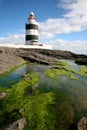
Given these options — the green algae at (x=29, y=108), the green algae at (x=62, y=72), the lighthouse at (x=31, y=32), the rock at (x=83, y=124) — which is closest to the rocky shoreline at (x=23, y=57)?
the green algae at (x=62, y=72)

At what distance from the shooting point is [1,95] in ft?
48.1

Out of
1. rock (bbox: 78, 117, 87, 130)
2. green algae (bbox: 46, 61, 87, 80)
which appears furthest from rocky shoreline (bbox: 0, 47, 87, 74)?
rock (bbox: 78, 117, 87, 130)

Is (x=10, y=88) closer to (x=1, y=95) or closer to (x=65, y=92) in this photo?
(x=1, y=95)

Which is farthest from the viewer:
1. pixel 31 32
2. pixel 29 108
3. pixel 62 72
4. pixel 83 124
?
pixel 31 32

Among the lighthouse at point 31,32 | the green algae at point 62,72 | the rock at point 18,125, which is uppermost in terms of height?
the lighthouse at point 31,32

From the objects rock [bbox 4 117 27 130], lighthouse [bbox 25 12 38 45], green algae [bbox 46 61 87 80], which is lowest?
green algae [bbox 46 61 87 80]

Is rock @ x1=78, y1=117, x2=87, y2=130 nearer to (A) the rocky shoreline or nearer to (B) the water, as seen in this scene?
(B) the water

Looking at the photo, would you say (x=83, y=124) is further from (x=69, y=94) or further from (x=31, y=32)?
(x=31, y=32)

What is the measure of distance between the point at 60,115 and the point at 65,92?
4.86m

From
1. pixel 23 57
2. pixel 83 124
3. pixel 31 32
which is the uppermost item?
pixel 31 32

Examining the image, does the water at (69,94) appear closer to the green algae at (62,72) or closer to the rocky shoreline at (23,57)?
the green algae at (62,72)

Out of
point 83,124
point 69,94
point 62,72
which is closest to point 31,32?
point 62,72

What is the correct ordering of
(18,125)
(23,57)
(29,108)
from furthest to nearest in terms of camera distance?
1. (23,57)
2. (29,108)
3. (18,125)

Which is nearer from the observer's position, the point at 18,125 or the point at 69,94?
the point at 18,125
